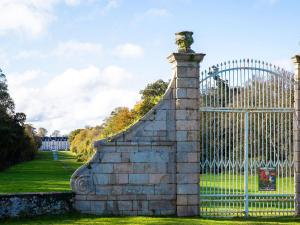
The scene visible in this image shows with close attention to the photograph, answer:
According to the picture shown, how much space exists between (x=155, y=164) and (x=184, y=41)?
286 cm

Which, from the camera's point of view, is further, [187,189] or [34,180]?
[34,180]

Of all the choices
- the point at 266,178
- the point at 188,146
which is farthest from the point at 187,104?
the point at 266,178

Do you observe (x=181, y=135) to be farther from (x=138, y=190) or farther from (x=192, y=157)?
(x=138, y=190)

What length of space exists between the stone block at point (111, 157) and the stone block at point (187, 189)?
147 centimetres

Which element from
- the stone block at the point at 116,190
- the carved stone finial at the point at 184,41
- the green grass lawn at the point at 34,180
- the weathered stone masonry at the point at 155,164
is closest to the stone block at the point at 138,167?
the weathered stone masonry at the point at 155,164

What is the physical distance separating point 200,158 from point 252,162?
1227mm

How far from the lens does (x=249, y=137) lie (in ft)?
43.5

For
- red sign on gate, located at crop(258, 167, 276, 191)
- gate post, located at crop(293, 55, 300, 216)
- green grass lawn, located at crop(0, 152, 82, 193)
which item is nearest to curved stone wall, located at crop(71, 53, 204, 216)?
red sign on gate, located at crop(258, 167, 276, 191)

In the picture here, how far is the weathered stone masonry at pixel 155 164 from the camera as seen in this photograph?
41.1ft

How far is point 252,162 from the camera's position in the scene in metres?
13.1

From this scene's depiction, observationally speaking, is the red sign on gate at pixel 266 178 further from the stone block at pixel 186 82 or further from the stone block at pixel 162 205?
the stone block at pixel 186 82

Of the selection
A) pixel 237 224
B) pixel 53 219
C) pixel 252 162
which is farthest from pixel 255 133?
pixel 53 219

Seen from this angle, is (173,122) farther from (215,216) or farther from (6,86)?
(6,86)

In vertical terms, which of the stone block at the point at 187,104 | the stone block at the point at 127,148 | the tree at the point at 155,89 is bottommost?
the stone block at the point at 127,148
